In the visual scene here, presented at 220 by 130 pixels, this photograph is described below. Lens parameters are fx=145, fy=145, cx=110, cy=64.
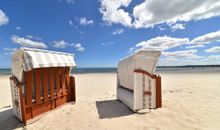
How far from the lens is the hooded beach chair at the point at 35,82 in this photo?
406cm

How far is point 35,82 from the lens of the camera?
454cm

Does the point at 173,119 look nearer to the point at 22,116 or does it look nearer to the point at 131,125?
the point at 131,125

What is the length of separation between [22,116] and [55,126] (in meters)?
1.06

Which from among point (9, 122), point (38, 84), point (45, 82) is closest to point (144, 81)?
point (45, 82)

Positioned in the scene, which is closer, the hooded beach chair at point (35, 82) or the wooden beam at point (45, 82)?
the hooded beach chair at point (35, 82)

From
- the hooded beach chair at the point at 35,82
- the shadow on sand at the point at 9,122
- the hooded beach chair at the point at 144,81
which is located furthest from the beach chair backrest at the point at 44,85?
the hooded beach chair at the point at 144,81

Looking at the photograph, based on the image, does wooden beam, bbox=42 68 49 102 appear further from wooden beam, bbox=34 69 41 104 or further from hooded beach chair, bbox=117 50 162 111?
hooded beach chair, bbox=117 50 162 111

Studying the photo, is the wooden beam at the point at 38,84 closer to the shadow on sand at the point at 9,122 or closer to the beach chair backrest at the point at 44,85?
the beach chair backrest at the point at 44,85

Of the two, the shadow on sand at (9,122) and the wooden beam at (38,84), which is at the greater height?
the wooden beam at (38,84)

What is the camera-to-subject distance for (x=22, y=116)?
416 centimetres

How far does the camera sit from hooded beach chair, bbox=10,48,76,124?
13.3 ft

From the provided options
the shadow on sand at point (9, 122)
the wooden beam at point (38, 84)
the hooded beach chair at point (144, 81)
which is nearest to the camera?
the shadow on sand at point (9, 122)

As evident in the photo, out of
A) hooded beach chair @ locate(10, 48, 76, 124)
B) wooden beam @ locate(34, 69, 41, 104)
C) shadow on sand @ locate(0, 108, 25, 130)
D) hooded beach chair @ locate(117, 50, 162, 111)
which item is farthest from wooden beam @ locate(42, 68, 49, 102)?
hooded beach chair @ locate(117, 50, 162, 111)

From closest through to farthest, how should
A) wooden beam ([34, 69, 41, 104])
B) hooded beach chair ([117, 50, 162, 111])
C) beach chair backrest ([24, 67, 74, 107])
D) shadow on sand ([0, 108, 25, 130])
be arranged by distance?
shadow on sand ([0, 108, 25, 130]) → beach chair backrest ([24, 67, 74, 107]) → wooden beam ([34, 69, 41, 104]) → hooded beach chair ([117, 50, 162, 111])
